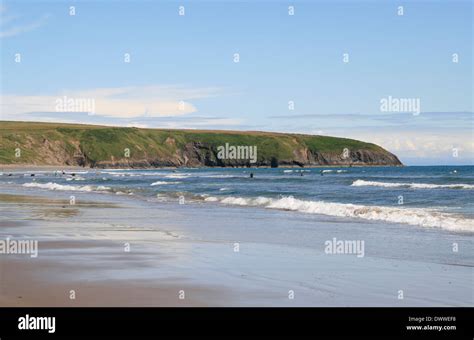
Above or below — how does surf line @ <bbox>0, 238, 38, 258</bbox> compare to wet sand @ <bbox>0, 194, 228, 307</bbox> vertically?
above

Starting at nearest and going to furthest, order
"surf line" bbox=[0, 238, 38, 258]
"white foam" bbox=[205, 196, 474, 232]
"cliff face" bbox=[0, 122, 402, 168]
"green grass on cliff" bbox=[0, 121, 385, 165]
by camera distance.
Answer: "surf line" bbox=[0, 238, 38, 258], "white foam" bbox=[205, 196, 474, 232], "green grass on cliff" bbox=[0, 121, 385, 165], "cliff face" bbox=[0, 122, 402, 168]

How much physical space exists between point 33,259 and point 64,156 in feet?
498

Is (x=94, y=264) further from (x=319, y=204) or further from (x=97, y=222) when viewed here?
(x=319, y=204)

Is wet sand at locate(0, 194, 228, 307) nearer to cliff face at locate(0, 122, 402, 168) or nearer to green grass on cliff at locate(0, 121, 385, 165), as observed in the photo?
cliff face at locate(0, 122, 402, 168)

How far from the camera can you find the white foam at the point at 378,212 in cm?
2196

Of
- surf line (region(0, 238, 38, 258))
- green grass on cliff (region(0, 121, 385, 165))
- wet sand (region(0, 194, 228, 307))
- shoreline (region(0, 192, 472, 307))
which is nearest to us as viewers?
wet sand (region(0, 194, 228, 307))

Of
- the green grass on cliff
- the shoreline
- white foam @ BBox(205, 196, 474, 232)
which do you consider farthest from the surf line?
the green grass on cliff

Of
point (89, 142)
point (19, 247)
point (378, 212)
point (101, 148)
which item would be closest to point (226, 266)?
point (19, 247)

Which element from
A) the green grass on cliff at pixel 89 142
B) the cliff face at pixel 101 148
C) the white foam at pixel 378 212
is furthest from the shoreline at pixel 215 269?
the green grass on cliff at pixel 89 142

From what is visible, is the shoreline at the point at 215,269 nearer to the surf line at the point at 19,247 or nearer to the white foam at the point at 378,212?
the surf line at the point at 19,247

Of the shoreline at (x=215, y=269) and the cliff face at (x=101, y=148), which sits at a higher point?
the cliff face at (x=101, y=148)

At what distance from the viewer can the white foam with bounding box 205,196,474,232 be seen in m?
22.0

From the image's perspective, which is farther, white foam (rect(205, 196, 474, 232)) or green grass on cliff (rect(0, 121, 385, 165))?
green grass on cliff (rect(0, 121, 385, 165))

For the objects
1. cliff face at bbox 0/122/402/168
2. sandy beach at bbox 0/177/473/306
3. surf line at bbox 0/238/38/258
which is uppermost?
cliff face at bbox 0/122/402/168
